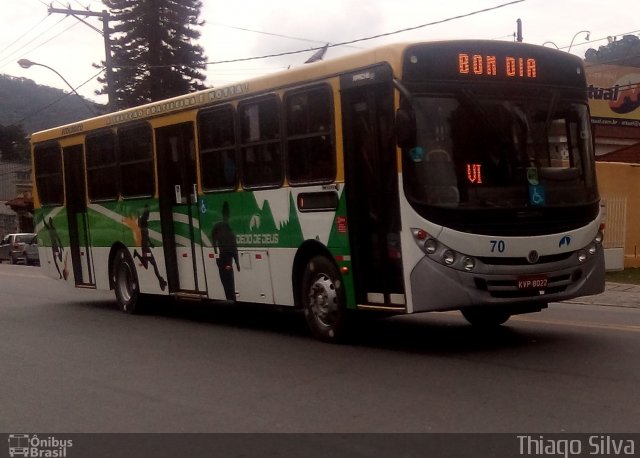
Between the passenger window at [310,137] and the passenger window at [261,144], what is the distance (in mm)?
280

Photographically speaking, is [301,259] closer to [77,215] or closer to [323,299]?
[323,299]

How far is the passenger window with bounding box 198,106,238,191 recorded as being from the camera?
12.4 meters

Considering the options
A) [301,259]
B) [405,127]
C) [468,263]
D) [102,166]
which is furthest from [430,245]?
[102,166]

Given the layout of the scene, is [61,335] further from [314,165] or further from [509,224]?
[509,224]

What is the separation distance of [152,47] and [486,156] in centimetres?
4318

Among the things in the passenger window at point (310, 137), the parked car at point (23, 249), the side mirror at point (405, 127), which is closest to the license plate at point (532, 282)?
the side mirror at point (405, 127)

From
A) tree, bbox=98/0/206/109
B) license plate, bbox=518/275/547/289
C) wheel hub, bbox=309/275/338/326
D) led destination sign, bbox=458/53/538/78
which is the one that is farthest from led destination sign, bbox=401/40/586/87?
tree, bbox=98/0/206/109

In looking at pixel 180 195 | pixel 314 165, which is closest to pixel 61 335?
pixel 180 195

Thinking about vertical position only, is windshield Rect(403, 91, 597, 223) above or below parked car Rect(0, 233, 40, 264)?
above

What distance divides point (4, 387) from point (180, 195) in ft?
16.8

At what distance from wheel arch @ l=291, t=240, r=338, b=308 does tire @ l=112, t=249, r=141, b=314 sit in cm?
459

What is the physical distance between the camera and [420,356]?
9836 mm

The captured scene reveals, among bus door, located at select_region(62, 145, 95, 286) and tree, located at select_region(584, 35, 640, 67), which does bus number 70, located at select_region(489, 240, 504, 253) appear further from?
tree, located at select_region(584, 35, 640, 67)

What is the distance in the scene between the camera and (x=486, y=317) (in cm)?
1152
